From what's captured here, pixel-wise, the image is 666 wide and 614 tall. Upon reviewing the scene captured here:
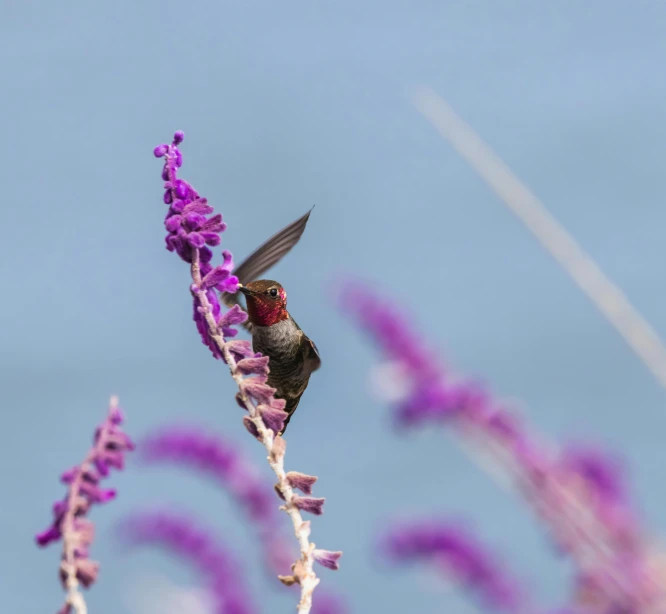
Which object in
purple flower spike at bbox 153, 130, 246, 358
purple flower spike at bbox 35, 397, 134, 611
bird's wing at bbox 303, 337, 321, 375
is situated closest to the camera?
purple flower spike at bbox 35, 397, 134, 611

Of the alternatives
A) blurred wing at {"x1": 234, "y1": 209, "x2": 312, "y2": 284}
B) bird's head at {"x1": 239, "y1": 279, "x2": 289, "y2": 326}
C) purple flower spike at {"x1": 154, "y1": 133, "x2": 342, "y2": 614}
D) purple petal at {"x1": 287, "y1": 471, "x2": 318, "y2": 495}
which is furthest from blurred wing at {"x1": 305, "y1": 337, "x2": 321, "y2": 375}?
purple petal at {"x1": 287, "y1": 471, "x2": 318, "y2": 495}

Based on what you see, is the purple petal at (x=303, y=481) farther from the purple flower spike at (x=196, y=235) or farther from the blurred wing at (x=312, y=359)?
the blurred wing at (x=312, y=359)

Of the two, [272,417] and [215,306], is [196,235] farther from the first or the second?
[272,417]

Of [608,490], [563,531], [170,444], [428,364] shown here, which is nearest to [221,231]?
[563,531]

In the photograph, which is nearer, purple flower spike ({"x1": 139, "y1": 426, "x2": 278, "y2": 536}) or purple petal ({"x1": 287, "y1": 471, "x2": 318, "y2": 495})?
purple petal ({"x1": 287, "y1": 471, "x2": 318, "y2": 495})

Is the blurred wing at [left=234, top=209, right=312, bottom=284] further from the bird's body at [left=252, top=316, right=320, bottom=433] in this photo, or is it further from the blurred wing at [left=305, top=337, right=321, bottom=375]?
the blurred wing at [left=305, top=337, right=321, bottom=375]

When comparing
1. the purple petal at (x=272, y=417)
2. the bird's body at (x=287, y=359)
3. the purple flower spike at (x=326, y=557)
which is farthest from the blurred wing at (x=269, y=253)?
the purple flower spike at (x=326, y=557)

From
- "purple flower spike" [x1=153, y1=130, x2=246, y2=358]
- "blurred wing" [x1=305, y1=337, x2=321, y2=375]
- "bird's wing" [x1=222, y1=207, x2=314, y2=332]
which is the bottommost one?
"purple flower spike" [x1=153, y1=130, x2=246, y2=358]
